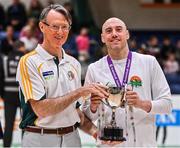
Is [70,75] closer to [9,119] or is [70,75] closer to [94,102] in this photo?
[94,102]

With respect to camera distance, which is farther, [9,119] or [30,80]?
[9,119]

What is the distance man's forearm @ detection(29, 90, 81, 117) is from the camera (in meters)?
3.62

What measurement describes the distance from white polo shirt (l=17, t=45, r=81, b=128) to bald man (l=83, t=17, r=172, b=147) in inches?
7.2

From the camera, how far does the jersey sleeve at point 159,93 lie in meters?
3.79

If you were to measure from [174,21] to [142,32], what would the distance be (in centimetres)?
114

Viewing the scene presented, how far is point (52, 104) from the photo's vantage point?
3.66 m

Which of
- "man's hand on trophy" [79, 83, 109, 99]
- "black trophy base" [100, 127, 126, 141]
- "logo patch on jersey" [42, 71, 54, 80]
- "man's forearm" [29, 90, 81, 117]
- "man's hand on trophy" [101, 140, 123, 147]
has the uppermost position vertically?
"logo patch on jersey" [42, 71, 54, 80]

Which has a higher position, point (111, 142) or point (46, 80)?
point (46, 80)

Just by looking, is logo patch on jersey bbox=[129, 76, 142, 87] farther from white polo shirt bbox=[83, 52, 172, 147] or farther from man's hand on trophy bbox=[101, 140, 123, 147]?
man's hand on trophy bbox=[101, 140, 123, 147]

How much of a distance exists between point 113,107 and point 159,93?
1.26ft

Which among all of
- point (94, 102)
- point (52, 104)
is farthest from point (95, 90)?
point (52, 104)

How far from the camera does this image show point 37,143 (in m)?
3.80

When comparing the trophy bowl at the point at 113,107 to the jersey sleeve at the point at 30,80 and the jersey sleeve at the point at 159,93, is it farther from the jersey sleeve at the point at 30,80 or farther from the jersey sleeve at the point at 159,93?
the jersey sleeve at the point at 30,80

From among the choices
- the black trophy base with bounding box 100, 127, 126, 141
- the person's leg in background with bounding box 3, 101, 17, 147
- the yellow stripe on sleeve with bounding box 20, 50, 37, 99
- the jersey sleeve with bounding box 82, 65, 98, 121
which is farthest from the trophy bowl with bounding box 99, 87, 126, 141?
the person's leg in background with bounding box 3, 101, 17, 147
